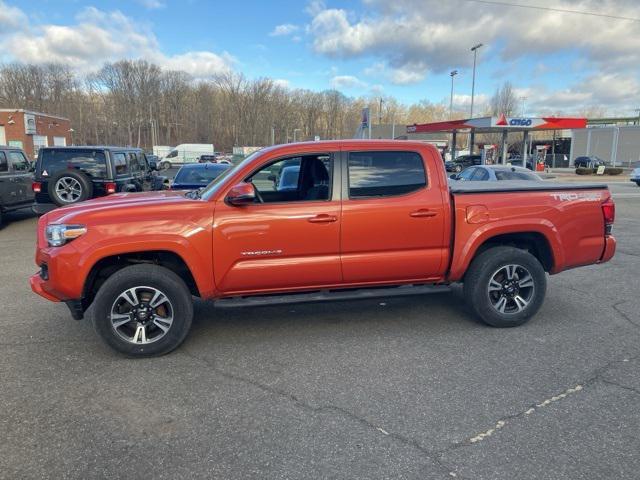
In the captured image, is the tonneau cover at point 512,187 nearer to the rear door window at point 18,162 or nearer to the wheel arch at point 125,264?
the wheel arch at point 125,264

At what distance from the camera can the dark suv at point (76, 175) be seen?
10266 millimetres

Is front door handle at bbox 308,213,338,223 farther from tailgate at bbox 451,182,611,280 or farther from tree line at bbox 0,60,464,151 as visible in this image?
tree line at bbox 0,60,464,151

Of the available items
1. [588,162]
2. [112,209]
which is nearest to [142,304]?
[112,209]

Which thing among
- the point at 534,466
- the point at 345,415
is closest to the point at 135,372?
the point at 345,415

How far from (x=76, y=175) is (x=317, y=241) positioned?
821 cm

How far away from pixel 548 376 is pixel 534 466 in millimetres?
1260

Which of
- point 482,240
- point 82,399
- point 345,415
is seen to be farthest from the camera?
point 482,240

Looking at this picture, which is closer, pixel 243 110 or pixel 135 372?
pixel 135 372

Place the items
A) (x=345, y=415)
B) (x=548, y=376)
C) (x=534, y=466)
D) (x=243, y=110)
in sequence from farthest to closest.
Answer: (x=243, y=110), (x=548, y=376), (x=345, y=415), (x=534, y=466)

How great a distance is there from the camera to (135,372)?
152 inches

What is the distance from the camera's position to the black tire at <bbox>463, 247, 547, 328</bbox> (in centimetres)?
472

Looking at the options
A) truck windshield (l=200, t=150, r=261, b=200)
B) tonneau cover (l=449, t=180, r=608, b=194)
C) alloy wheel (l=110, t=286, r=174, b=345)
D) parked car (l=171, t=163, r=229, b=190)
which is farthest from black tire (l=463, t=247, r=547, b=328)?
parked car (l=171, t=163, r=229, b=190)

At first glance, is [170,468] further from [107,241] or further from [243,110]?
[243,110]

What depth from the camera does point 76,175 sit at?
1027 cm
